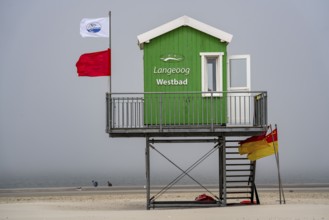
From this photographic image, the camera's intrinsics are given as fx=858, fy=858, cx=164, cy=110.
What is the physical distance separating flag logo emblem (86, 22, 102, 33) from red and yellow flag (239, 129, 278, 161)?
7.32 meters

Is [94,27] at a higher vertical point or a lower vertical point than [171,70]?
higher

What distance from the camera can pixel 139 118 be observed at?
3136 cm

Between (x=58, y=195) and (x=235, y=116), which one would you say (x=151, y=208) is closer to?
(x=235, y=116)

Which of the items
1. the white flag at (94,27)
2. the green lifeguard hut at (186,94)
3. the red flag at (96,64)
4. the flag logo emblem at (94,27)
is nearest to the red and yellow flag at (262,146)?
the green lifeguard hut at (186,94)

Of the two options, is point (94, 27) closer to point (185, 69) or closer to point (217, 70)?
point (185, 69)

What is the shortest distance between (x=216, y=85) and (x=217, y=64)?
793 millimetres

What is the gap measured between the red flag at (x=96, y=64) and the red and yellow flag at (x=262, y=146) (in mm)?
Result: 6119

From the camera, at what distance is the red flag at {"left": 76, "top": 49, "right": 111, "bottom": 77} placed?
106ft

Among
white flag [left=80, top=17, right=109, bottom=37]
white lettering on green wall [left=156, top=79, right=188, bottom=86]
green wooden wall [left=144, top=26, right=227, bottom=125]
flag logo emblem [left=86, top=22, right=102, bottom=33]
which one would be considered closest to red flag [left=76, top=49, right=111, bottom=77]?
white flag [left=80, top=17, right=109, bottom=37]

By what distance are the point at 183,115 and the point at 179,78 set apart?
4.51ft

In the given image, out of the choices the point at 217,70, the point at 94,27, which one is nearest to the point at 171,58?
the point at 217,70

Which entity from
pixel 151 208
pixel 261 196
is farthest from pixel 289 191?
pixel 151 208

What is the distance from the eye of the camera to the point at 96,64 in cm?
3244

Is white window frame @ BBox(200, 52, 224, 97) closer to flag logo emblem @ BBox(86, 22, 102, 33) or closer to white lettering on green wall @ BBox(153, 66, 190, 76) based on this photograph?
white lettering on green wall @ BBox(153, 66, 190, 76)
